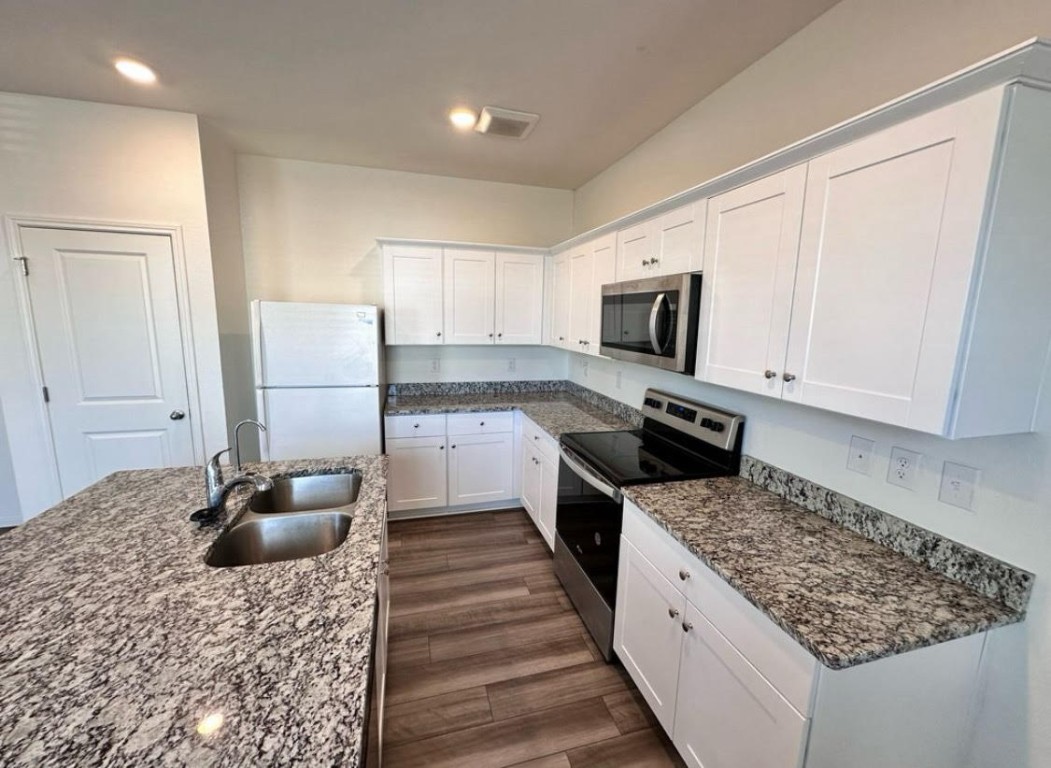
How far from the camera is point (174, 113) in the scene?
255 centimetres

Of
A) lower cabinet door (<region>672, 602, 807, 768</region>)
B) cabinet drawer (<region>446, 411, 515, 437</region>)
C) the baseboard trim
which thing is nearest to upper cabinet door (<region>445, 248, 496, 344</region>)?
cabinet drawer (<region>446, 411, 515, 437</region>)

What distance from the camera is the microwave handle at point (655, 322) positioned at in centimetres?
185

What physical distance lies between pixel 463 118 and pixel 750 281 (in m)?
1.93

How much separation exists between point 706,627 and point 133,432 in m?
3.48

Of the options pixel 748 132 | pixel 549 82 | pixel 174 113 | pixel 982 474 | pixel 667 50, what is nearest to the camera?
pixel 982 474

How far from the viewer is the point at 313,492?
5.82ft

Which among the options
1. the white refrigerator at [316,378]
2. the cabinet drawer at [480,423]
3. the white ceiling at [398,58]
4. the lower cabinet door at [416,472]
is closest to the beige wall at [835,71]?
the white ceiling at [398,58]

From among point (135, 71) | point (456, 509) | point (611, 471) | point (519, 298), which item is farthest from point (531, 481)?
point (135, 71)

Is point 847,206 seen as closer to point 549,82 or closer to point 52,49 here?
point 549,82

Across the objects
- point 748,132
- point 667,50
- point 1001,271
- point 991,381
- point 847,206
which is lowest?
point 991,381

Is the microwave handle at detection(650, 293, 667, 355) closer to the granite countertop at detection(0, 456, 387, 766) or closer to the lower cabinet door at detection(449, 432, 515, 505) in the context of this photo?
the granite countertop at detection(0, 456, 387, 766)

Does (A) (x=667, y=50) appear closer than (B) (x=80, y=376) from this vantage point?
Yes

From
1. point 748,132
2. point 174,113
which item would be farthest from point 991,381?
point 174,113

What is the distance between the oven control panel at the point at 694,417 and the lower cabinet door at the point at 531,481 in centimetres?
88
